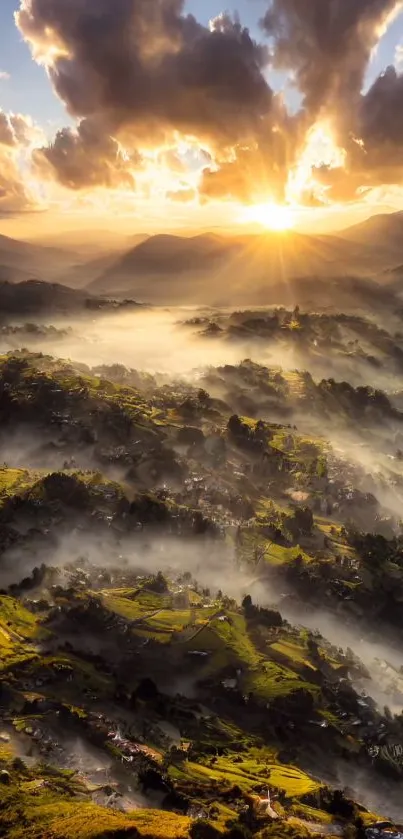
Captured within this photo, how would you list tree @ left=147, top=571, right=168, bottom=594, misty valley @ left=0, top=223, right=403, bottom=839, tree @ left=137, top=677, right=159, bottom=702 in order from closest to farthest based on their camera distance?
misty valley @ left=0, top=223, right=403, bottom=839, tree @ left=137, top=677, right=159, bottom=702, tree @ left=147, top=571, right=168, bottom=594

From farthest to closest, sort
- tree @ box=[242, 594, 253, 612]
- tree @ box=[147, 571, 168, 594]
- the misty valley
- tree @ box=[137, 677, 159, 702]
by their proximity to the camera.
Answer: tree @ box=[147, 571, 168, 594]
tree @ box=[242, 594, 253, 612]
tree @ box=[137, 677, 159, 702]
the misty valley

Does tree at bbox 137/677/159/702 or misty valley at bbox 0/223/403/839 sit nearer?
misty valley at bbox 0/223/403/839

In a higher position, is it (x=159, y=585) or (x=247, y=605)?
(x=159, y=585)

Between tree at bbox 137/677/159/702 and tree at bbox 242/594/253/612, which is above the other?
tree at bbox 137/677/159/702

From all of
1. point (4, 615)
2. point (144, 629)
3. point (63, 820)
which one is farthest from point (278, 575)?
point (63, 820)

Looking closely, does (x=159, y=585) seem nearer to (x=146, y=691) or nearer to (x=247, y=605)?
(x=247, y=605)

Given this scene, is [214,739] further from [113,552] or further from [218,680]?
[113,552]

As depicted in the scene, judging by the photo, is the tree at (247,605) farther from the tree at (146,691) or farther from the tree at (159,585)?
the tree at (146,691)

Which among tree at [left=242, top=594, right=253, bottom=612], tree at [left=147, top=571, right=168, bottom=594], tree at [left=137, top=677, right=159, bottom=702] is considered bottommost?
tree at [left=242, top=594, right=253, bottom=612]

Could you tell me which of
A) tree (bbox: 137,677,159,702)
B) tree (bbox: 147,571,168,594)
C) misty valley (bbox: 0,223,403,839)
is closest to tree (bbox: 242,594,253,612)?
misty valley (bbox: 0,223,403,839)

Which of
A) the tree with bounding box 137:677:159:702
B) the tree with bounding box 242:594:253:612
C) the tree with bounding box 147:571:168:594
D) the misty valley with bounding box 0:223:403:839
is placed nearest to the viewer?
the misty valley with bounding box 0:223:403:839

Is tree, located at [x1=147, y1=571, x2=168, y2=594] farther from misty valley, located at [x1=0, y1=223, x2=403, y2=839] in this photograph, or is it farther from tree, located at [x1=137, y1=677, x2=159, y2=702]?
tree, located at [x1=137, y1=677, x2=159, y2=702]

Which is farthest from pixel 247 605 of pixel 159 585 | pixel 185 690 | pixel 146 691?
pixel 146 691
